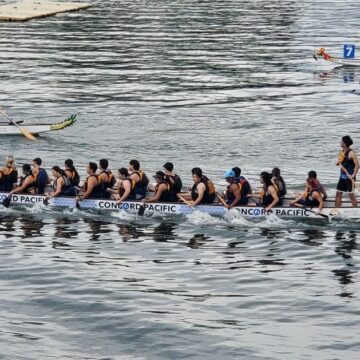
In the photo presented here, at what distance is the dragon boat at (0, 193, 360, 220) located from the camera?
4272 centimetres

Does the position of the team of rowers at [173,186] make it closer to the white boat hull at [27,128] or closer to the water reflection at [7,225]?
the water reflection at [7,225]

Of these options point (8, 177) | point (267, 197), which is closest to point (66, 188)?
point (8, 177)

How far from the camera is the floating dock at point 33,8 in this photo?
403 ft

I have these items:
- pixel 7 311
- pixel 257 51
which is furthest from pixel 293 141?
pixel 257 51

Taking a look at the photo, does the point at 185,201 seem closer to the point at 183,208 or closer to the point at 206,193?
the point at 183,208

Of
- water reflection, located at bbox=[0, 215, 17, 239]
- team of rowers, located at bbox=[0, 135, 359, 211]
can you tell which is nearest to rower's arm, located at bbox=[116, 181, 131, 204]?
team of rowers, located at bbox=[0, 135, 359, 211]

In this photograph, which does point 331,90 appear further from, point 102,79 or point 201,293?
point 201,293

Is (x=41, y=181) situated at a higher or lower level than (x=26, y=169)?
lower

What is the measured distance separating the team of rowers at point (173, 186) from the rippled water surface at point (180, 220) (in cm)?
87

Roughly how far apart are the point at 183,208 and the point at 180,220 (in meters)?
0.50

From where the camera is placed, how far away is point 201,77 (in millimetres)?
83688

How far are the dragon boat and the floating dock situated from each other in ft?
259

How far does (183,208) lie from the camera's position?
1730 inches

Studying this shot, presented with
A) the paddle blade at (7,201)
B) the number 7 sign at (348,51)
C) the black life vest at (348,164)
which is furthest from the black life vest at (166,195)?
the number 7 sign at (348,51)
